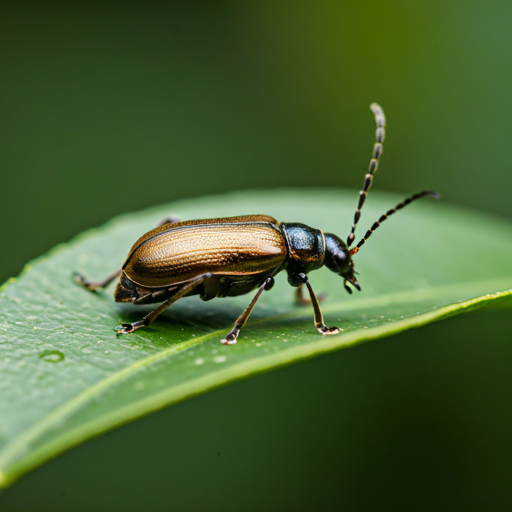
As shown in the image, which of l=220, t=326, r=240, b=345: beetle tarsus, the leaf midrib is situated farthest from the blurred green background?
the leaf midrib

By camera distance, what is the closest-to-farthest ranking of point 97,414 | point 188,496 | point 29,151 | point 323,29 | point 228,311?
point 97,414, point 228,311, point 188,496, point 29,151, point 323,29

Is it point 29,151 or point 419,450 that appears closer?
point 419,450

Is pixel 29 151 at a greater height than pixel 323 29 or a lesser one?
lesser

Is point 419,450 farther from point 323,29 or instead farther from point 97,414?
point 323,29

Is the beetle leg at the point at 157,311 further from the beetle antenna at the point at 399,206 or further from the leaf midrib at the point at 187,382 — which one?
the beetle antenna at the point at 399,206

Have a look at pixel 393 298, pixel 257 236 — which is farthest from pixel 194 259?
pixel 393 298

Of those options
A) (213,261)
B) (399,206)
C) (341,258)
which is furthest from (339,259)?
(213,261)

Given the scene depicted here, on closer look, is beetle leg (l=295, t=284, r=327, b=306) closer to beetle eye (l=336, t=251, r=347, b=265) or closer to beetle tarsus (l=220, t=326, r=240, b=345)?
beetle eye (l=336, t=251, r=347, b=265)
